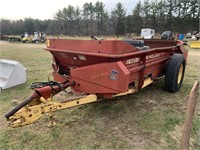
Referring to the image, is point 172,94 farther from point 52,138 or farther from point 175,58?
point 52,138

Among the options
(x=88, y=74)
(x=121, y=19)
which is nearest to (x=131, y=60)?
(x=88, y=74)

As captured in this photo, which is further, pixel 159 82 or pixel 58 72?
pixel 159 82

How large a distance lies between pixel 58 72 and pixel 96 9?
1791 inches

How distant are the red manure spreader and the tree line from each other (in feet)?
133

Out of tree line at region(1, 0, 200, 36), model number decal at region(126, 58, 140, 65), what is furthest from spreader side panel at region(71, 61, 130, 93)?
tree line at region(1, 0, 200, 36)

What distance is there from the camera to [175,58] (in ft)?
15.4

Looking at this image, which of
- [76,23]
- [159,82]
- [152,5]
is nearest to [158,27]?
[152,5]

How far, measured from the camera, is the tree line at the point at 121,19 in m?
43.4

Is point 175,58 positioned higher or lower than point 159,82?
higher

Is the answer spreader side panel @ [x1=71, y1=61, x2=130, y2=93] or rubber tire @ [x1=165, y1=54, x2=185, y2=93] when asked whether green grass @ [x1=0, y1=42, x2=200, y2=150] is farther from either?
spreader side panel @ [x1=71, y1=61, x2=130, y2=93]

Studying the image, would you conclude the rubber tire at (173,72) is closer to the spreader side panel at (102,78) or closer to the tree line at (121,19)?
the spreader side panel at (102,78)

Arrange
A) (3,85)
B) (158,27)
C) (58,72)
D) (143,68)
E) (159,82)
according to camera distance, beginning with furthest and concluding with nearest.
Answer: (158,27)
(159,82)
(3,85)
(58,72)
(143,68)

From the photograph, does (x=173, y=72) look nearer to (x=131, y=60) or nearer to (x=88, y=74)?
(x=131, y=60)

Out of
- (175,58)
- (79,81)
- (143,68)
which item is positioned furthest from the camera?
(175,58)
